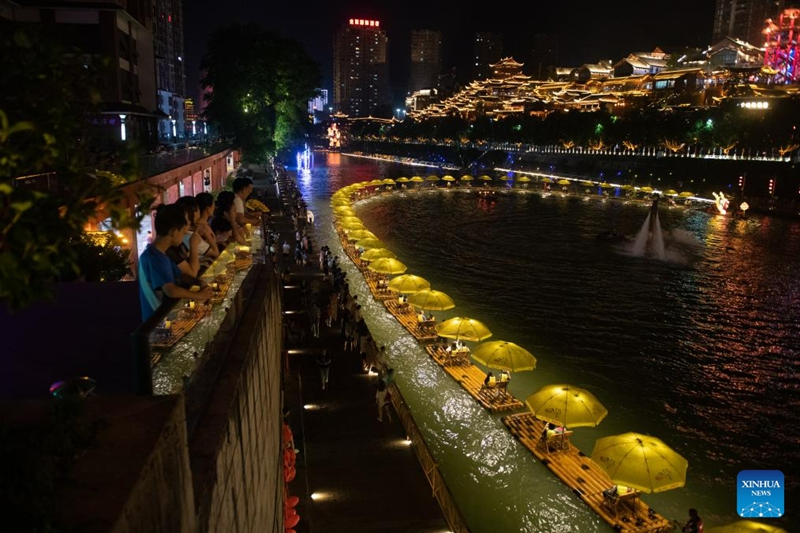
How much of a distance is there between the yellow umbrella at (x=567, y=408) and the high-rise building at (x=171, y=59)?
77.6 m

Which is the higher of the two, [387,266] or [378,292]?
[387,266]

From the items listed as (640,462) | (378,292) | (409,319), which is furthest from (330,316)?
(640,462)

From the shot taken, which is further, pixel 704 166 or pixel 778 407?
pixel 704 166

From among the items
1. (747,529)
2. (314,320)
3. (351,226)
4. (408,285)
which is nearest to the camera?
(747,529)

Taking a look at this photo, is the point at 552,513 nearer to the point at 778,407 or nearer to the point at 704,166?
the point at 778,407

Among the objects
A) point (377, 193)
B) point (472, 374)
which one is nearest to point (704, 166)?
point (377, 193)

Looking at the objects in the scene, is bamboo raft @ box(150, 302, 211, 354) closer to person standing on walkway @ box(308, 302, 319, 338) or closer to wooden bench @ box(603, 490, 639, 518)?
wooden bench @ box(603, 490, 639, 518)

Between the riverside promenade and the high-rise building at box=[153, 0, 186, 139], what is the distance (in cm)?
7406

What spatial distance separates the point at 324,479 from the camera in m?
10.7

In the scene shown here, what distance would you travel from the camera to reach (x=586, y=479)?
39.8 ft

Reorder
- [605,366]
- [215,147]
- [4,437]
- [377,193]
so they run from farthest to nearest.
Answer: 1. [377,193]
2. [215,147]
3. [605,366]
4. [4,437]

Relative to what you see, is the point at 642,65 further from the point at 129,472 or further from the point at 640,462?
the point at 129,472

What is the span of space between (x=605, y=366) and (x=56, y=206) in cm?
1888

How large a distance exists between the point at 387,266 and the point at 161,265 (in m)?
19.6
